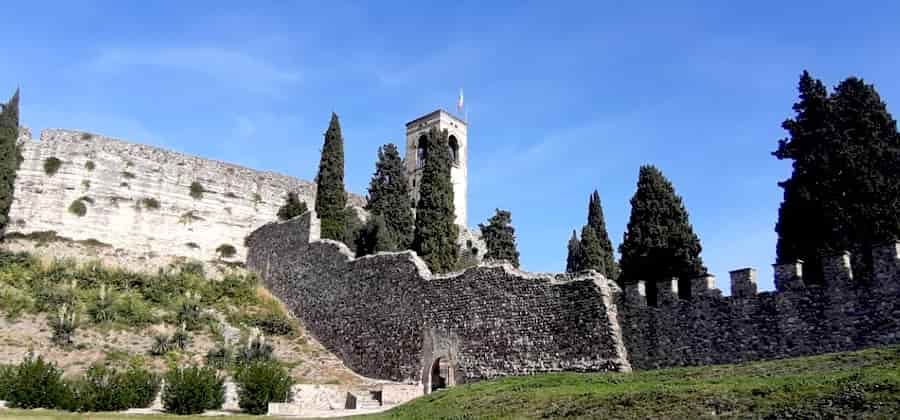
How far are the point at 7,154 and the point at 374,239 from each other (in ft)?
50.7

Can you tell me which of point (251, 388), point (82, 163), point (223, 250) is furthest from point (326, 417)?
point (82, 163)

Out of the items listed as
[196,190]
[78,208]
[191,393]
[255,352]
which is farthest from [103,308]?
[191,393]

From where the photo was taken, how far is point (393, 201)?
128 ft

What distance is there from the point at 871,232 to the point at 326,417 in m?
15.8

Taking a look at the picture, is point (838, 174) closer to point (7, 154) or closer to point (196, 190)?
point (196, 190)

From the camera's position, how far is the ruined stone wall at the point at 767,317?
17203 millimetres

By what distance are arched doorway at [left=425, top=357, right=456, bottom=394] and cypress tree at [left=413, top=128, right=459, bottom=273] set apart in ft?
17.8

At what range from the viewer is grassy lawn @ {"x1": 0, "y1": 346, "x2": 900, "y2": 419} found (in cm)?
1125

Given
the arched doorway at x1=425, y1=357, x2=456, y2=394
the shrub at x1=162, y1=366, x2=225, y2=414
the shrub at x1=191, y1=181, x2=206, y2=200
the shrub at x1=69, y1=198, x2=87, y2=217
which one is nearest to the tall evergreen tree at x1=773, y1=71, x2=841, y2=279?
the arched doorway at x1=425, y1=357, x2=456, y2=394

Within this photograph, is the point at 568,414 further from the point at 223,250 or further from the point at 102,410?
the point at 223,250

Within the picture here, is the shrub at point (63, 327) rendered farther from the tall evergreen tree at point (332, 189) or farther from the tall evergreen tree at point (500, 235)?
the tall evergreen tree at point (500, 235)

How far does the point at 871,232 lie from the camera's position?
2198cm

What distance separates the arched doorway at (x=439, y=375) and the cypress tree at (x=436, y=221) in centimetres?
544

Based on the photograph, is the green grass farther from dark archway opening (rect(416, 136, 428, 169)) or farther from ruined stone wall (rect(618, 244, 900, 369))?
dark archway opening (rect(416, 136, 428, 169))
